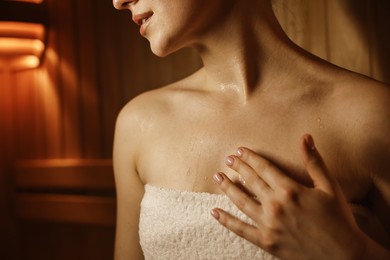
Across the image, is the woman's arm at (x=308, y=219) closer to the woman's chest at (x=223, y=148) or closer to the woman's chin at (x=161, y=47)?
the woman's chest at (x=223, y=148)

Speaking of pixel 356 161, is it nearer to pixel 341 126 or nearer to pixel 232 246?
pixel 341 126

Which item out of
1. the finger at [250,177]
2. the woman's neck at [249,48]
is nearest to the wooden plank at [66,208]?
the woman's neck at [249,48]

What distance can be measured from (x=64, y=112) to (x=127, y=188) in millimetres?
1173

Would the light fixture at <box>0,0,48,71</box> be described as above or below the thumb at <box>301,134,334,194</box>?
above

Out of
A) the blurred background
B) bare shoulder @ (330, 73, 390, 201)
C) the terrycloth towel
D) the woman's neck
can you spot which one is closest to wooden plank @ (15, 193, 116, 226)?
the blurred background

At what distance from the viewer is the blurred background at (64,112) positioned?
87.9 inches

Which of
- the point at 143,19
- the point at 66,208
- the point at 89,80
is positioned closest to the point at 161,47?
the point at 143,19

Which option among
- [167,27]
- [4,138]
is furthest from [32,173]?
[167,27]

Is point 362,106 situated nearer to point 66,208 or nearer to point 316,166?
point 316,166

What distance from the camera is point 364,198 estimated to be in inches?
44.9

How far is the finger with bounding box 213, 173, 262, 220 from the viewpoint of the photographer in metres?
1.01

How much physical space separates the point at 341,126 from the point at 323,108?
67 millimetres

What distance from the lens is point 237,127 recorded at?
1229mm

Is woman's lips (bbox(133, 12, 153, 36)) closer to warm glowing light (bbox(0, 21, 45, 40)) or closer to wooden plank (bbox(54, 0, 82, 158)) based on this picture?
wooden plank (bbox(54, 0, 82, 158))
